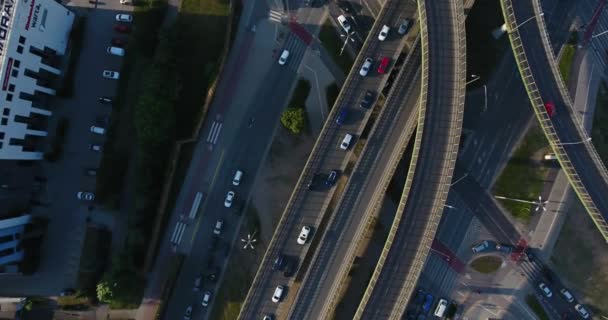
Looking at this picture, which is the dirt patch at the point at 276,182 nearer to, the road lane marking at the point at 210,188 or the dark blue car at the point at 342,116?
the dark blue car at the point at 342,116

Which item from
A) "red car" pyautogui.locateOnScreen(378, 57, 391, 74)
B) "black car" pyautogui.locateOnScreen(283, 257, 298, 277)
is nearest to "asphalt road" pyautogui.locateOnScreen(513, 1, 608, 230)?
"red car" pyautogui.locateOnScreen(378, 57, 391, 74)

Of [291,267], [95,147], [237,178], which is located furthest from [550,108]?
[95,147]

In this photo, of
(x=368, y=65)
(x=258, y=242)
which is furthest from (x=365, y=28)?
(x=258, y=242)

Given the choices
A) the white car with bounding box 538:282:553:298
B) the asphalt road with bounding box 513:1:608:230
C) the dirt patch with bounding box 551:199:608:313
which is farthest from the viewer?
the dirt patch with bounding box 551:199:608:313

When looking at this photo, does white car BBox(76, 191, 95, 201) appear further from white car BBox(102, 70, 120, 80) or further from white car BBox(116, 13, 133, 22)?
white car BBox(116, 13, 133, 22)

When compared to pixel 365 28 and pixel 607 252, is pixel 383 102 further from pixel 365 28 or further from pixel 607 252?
pixel 607 252

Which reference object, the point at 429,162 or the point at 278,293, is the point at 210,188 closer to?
the point at 278,293

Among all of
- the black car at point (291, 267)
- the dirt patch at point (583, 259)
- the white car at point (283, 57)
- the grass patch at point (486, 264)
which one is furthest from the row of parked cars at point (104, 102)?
the dirt patch at point (583, 259)
